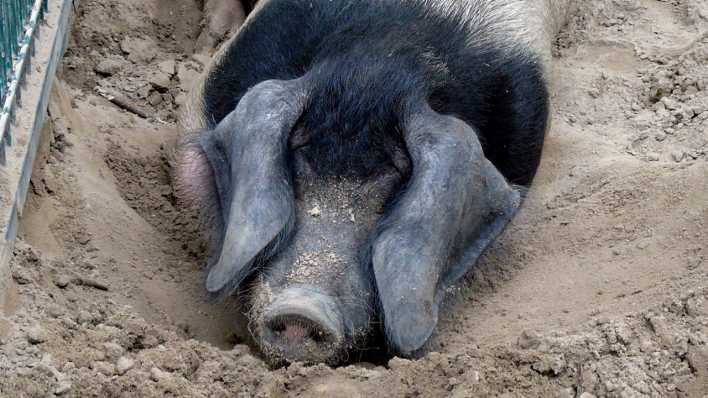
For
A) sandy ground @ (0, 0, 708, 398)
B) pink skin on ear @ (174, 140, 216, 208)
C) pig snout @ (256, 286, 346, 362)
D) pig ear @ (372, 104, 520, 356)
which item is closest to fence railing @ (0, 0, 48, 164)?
sandy ground @ (0, 0, 708, 398)

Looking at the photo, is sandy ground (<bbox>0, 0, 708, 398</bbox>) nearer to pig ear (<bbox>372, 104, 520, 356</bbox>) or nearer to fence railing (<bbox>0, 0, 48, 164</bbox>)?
pig ear (<bbox>372, 104, 520, 356</bbox>)

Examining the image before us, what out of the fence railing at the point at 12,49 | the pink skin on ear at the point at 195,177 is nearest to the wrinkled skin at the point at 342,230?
the pink skin on ear at the point at 195,177

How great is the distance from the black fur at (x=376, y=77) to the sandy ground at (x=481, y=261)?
39cm

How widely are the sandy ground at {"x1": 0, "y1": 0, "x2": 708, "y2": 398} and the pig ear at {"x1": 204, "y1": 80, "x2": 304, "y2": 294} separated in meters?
0.29

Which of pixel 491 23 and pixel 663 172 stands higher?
pixel 491 23

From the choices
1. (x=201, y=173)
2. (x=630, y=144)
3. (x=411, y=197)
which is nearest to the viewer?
(x=411, y=197)

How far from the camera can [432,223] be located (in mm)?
3270

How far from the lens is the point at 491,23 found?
4211 mm

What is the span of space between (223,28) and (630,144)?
2.34 m

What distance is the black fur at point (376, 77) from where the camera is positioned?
3531mm

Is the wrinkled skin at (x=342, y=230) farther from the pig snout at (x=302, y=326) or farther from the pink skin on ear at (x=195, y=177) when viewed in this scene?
the pink skin on ear at (x=195, y=177)

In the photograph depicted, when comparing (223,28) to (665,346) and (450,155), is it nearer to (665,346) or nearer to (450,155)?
(450,155)

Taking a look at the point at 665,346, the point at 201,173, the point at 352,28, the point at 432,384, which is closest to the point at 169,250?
the point at 201,173

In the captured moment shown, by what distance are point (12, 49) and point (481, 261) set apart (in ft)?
6.42
